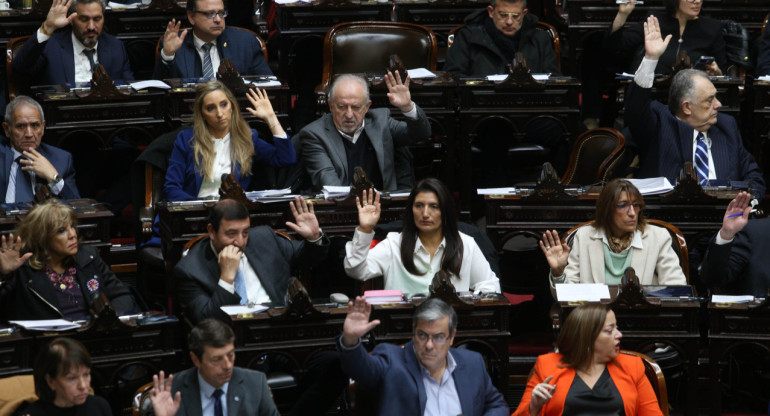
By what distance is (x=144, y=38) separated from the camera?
6074 millimetres

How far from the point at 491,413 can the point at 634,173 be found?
71.0 inches

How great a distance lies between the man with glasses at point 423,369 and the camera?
12.3 feet

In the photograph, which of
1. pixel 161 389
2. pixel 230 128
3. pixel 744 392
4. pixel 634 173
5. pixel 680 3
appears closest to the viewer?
pixel 161 389

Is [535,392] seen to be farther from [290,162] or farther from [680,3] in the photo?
[680,3]

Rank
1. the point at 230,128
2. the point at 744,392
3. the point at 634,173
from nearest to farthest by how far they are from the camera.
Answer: the point at 744,392
the point at 230,128
the point at 634,173

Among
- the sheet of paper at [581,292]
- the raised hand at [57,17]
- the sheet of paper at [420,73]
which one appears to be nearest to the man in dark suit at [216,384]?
the sheet of paper at [581,292]

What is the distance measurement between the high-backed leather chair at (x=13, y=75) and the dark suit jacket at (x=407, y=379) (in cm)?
254

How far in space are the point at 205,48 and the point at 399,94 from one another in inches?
44.3

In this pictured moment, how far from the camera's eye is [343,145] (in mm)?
5043

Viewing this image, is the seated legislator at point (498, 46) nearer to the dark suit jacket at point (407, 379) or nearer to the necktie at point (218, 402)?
the dark suit jacket at point (407, 379)

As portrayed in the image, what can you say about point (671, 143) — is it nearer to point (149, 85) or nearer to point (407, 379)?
point (407, 379)

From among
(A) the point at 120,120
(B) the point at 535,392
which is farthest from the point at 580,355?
(A) the point at 120,120

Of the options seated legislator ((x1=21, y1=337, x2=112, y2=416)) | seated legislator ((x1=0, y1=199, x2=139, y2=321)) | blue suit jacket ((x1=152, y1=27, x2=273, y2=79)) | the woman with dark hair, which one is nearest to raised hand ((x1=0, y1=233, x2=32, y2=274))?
seated legislator ((x1=0, y1=199, x2=139, y2=321))

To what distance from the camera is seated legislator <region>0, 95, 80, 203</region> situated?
4859 mm
